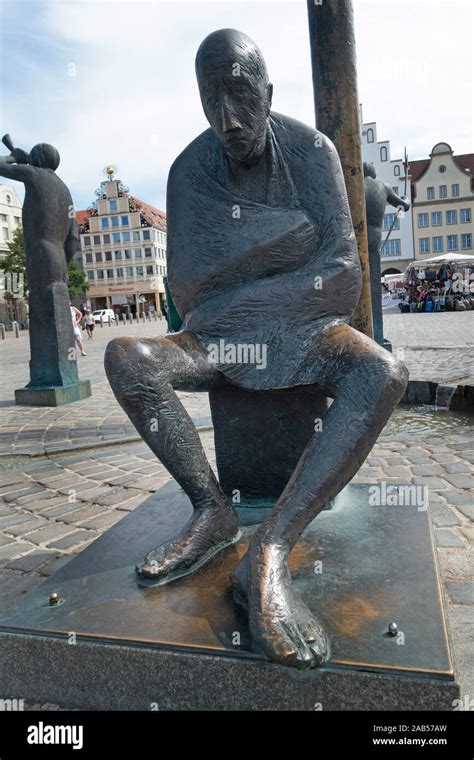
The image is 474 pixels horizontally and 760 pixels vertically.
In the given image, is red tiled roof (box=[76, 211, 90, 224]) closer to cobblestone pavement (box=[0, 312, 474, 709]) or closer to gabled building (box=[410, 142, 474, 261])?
gabled building (box=[410, 142, 474, 261])

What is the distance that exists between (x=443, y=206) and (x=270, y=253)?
5305cm

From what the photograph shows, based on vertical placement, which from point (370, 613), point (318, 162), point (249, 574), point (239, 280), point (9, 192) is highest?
point (9, 192)

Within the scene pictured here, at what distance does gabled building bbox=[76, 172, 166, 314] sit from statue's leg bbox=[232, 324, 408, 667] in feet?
208

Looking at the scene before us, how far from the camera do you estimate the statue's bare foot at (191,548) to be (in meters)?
1.87

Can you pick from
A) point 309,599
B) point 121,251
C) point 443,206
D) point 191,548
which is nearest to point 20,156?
point 191,548

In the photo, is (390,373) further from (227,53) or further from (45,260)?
(45,260)

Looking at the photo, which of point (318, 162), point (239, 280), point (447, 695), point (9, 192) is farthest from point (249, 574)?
point (9, 192)

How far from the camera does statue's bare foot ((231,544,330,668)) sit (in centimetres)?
143

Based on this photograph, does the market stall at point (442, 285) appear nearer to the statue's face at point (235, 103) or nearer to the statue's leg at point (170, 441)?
the statue's face at point (235, 103)

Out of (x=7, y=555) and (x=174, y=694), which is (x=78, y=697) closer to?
(x=174, y=694)

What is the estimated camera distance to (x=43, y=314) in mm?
7707

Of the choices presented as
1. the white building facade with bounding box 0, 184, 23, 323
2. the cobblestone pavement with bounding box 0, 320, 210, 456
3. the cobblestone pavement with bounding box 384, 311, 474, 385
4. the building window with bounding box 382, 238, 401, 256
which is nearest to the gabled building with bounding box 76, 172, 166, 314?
the white building facade with bounding box 0, 184, 23, 323

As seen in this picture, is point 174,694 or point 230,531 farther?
point 230,531

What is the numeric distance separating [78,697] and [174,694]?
12.1 inches
